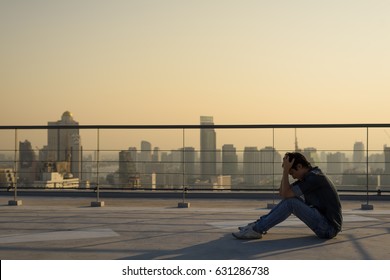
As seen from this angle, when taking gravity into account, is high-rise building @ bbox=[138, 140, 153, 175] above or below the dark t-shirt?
above

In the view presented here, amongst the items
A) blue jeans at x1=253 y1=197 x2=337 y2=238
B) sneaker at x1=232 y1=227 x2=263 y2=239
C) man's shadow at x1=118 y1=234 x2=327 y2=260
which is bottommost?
man's shadow at x1=118 y1=234 x2=327 y2=260

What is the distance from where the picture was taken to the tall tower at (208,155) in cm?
863

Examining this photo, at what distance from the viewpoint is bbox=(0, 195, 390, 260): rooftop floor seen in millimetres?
3949

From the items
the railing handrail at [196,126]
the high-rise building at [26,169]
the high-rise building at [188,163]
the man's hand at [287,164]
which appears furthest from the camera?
the high-rise building at [26,169]

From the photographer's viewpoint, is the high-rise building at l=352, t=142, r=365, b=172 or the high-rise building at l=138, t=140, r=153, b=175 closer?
the high-rise building at l=352, t=142, r=365, b=172

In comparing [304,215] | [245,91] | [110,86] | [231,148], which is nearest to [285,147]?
[231,148]

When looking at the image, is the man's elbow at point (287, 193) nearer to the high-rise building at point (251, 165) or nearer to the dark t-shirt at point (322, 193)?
the dark t-shirt at point (322, 193)

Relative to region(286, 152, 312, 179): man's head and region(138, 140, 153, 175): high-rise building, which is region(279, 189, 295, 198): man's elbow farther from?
region(138, 140, 153, 175): high-rise building

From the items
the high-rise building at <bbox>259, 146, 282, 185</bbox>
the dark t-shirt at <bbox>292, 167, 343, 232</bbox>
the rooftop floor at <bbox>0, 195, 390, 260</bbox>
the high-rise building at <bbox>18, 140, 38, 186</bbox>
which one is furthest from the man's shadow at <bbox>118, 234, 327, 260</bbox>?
the high-rise building at <bbox>18, 140, 38, 186</bbox>

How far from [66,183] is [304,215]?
474 cm

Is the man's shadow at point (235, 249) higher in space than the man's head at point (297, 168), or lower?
lower

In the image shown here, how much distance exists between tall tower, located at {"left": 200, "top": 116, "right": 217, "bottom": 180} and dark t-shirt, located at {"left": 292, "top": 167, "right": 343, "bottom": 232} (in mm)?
3981

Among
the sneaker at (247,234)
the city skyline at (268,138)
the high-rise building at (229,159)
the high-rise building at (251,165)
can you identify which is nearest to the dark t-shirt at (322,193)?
the sneaker at (247,234)

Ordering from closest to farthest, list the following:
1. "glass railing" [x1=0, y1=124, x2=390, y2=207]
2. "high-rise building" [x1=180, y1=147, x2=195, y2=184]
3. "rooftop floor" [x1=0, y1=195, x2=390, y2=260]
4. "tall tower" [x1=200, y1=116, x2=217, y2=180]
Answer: "rooftop floor" [x1=0, y1=195, x2=390, y2=260] < "glass railing" [x1=0, y1=124, x2=390, y2=207] < "high-rise building" [x1=180, y1=147, x2=195, y2=184] < "tall tower" [x1=200, y1=116, x2=217, y2=180]
